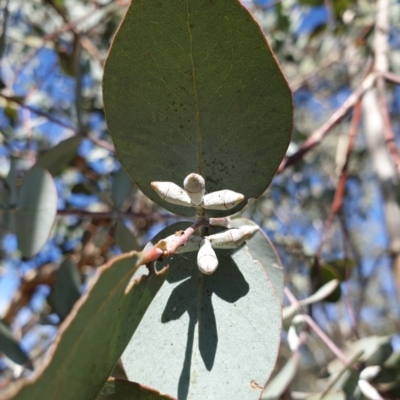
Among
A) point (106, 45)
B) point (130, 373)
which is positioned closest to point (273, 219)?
point (106, 45)

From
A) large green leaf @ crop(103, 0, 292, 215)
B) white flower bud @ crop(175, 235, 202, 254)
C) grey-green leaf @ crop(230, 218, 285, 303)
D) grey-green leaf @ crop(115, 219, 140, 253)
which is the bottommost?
grey-green leaf @ crop(115, 219, 140, 253)

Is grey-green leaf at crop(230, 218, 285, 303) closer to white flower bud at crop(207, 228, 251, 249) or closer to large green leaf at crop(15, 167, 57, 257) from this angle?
white flower bud at crop(207, 228, 251, 249)

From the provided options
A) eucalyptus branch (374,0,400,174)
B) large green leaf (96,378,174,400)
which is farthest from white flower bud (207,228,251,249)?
eucalyptus branch (374,0,400,174)

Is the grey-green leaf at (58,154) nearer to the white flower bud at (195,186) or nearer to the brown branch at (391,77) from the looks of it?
the white flower bud at (195,186)

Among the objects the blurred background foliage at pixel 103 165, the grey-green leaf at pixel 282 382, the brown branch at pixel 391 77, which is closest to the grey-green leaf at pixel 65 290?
the blurred background foliage at pixel 103 165

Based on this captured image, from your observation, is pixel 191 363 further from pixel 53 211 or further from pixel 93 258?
pixel 93 258

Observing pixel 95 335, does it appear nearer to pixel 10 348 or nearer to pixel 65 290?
pixel 10 348
